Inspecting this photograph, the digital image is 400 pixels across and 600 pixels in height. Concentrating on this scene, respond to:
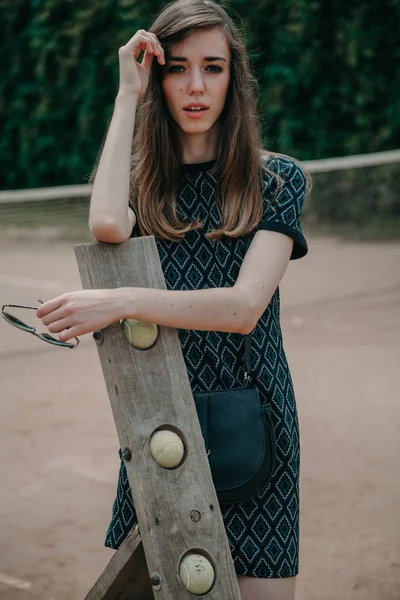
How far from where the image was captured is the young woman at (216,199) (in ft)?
7.17

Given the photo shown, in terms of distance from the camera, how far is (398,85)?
37.6 ft

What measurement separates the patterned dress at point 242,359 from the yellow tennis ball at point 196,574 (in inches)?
14.2

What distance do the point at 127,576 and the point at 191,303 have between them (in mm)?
590

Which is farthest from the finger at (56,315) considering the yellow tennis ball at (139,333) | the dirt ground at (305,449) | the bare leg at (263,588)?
the dirt ground at (305,449)

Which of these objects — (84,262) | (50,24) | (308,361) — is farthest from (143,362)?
(50,24)

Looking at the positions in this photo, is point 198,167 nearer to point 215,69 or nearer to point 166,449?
point 215,69

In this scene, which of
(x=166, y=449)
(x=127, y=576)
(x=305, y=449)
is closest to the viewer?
(x=166, y=449)

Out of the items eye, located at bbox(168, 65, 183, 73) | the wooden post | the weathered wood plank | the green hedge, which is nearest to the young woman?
eye, located at bbox(168, 65, 183, 73)

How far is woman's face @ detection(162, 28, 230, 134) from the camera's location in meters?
2.20

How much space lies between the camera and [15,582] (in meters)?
3.82

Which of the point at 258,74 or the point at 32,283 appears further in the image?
the point at 258,74

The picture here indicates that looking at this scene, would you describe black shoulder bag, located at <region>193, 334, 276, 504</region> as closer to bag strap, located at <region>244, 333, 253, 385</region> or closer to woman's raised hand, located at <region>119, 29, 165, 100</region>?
bag strap, located at <region>244, 333, 253, 385</region>

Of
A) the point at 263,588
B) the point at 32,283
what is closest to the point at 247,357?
the point at 263,588

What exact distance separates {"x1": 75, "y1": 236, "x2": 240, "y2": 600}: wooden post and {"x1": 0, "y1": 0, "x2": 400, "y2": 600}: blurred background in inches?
40.1
